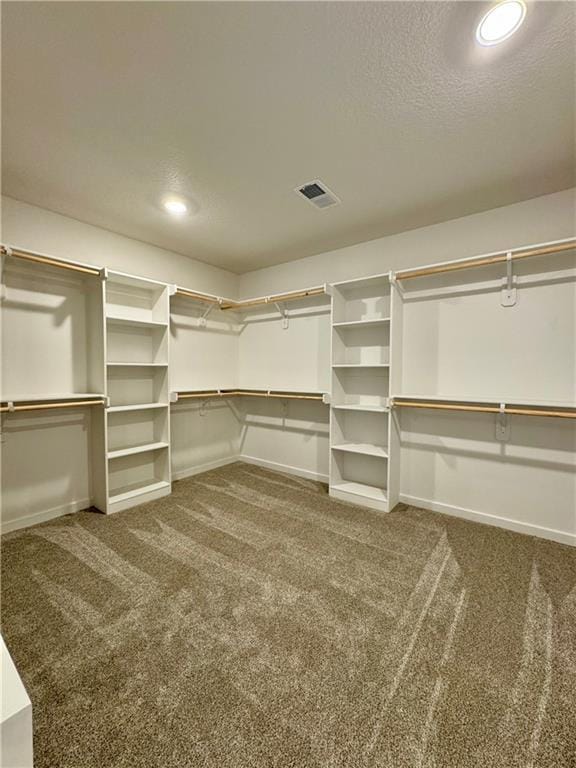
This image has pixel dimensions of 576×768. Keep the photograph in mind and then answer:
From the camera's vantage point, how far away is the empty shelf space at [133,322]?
9.57 ft

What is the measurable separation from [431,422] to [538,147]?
2084mm

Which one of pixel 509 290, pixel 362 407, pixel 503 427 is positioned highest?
pixel 509 290

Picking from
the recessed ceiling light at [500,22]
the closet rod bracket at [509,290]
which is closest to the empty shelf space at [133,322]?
the recessed ceiling light at [500,22]

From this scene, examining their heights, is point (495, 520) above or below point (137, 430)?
below

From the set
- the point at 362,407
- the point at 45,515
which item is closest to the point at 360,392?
the point at 362,407

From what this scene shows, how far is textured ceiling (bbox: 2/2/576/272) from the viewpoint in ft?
4.21

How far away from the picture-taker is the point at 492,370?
270 centimetres

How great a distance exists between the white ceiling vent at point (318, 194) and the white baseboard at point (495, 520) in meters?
2.72

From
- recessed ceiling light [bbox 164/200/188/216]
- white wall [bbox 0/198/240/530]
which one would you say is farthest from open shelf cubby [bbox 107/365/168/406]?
recessed ceiling light [bbox 164/200/188/216]

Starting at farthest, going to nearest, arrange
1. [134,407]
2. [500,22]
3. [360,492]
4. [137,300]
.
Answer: [137,300] → [360,492] → [134,407] → [500,22]

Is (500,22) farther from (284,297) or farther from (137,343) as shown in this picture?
(137,343)

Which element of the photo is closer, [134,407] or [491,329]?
[491,329]

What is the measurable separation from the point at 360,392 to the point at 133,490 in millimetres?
2489

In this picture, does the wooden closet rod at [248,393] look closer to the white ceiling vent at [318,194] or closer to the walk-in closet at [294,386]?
the walk-in closet at [294,386]
